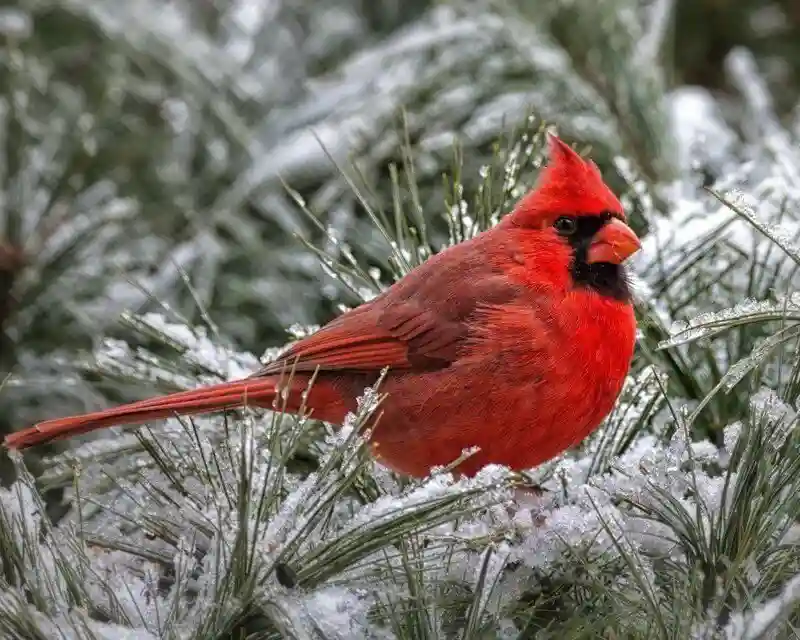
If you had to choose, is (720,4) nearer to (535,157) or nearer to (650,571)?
(535,157)

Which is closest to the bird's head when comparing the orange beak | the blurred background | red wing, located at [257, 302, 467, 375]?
the orange beak

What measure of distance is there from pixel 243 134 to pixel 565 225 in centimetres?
107

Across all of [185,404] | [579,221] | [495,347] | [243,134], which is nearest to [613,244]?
[579,221]

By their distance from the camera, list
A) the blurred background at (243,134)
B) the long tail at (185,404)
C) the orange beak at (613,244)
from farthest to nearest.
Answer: the blurred background at (243,134), the orange beak at (613,244), the long tail at (185,404)

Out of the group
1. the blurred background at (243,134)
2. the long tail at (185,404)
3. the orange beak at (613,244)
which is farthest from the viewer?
the blurred background at (243,134)

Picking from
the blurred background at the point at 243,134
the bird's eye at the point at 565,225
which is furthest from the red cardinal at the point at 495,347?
the blurred background at the point at 243,134

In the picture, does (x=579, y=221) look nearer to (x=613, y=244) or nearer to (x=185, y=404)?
(x=613, y=244)

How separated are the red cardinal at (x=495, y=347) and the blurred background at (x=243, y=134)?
33cm

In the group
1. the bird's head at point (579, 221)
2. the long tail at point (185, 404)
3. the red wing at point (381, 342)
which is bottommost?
the long tail at point (185, 404)

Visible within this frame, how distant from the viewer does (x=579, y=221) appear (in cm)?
161

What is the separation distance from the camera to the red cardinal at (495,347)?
4.76 feet

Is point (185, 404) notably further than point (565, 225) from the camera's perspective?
No

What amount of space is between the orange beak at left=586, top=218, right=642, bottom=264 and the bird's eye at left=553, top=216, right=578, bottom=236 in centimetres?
4

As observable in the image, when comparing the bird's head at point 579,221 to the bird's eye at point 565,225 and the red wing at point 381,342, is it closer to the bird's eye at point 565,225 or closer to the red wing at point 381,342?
the bird's eye at point 565,225
